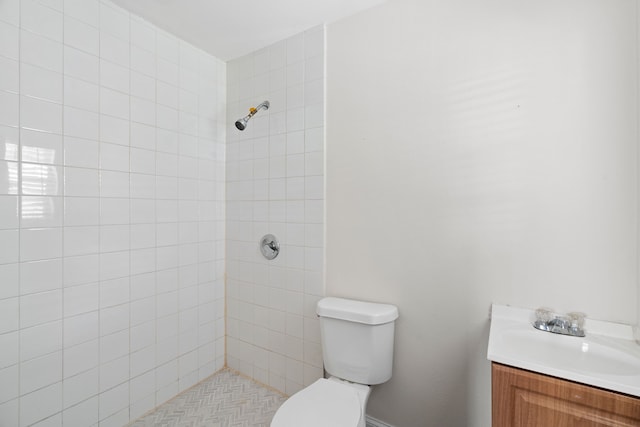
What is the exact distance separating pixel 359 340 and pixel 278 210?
37.0 inches

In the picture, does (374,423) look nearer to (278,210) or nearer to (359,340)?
(359,340)

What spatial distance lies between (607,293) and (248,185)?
1951mm

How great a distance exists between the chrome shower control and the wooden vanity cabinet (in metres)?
1.37

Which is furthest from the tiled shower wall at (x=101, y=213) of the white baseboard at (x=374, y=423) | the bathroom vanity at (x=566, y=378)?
the bathroom vanity at (x=566, y=378)

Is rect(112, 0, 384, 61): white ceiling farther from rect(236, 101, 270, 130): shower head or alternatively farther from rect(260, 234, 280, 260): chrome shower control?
rect(260, 234, 280, 260): chrome shower control

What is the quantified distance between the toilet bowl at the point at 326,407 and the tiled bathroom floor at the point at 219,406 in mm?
591

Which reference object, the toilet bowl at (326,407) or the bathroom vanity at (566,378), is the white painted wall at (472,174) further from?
the toilet bowl at (326,407)

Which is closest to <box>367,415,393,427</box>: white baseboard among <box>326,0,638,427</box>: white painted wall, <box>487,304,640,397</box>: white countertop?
<box>326,0,638,427</box>: white painted wall

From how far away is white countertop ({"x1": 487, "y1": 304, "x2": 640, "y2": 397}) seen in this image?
88 cm

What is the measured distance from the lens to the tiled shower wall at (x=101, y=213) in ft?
4.45

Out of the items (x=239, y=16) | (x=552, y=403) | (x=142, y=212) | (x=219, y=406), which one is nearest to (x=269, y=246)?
(x=142, y=212)

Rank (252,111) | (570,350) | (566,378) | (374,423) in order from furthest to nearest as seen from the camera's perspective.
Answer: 1. (252,111)
2. (374,423)
3. (570,350)
4. (566,378)

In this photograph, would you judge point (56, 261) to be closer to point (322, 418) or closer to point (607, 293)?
point (322, 418)

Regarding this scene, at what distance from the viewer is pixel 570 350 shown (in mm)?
1097
